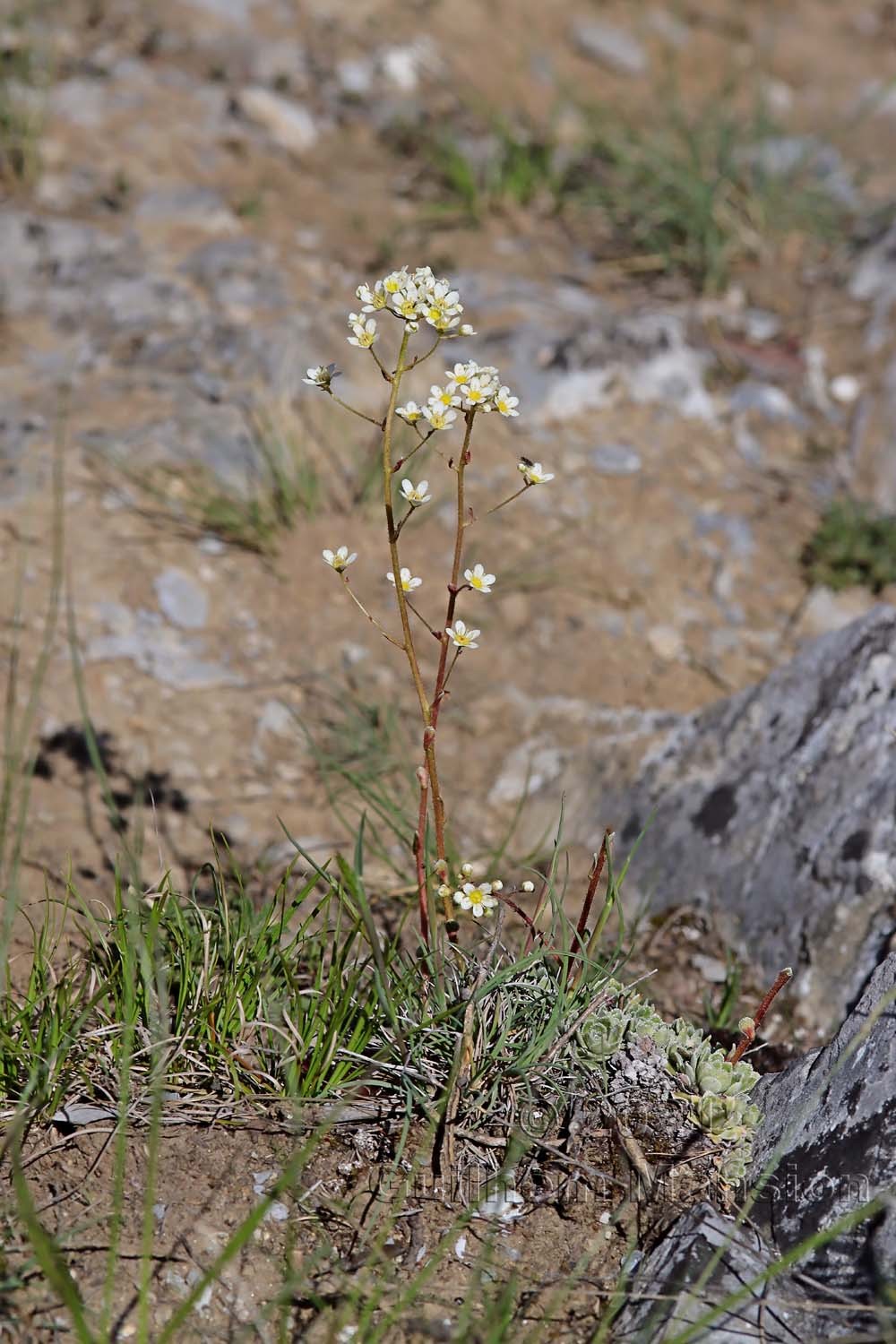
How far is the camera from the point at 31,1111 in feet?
5.99

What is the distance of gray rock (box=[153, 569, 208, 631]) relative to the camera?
11.1 ft

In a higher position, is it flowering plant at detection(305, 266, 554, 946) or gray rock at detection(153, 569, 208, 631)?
gray rock at detection(153, 569, 208, 631)

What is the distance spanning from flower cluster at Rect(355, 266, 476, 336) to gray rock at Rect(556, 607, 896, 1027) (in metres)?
1.03

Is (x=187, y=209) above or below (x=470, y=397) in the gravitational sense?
above

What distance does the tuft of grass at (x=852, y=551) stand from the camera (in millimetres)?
3805

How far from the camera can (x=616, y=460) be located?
407cm

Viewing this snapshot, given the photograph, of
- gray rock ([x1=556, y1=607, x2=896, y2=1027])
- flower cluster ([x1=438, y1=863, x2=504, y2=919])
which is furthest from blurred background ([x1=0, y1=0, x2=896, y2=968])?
flower cluster ([x1=438, y1=863, x2=504, y2=919])

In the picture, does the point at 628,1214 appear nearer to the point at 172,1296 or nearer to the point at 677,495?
the point at 172,1296

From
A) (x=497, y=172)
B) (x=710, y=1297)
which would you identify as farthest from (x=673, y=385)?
(x=710, y=1297)

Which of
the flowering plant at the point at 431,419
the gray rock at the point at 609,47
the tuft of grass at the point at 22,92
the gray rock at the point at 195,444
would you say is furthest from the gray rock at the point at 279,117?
the flowering plant at the point at 431,419

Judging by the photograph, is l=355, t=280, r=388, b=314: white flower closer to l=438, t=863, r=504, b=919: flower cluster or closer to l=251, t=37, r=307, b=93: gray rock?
l=438, t=863, r=504, b=919: flower cluster

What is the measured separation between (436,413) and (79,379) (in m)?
2.52

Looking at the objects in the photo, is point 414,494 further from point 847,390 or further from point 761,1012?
point 847,390

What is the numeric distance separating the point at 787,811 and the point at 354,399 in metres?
2.08
